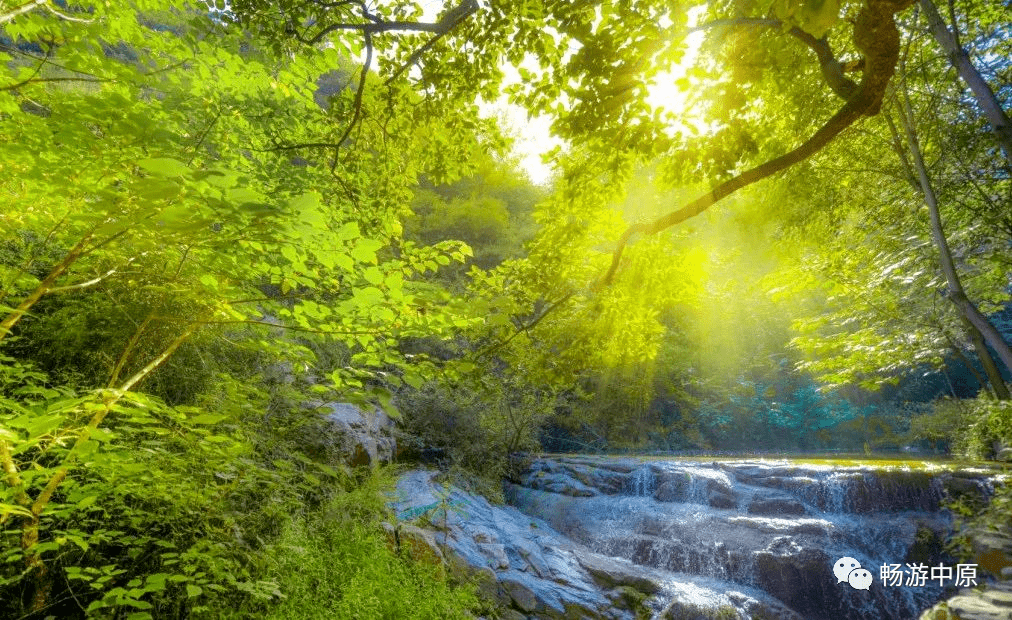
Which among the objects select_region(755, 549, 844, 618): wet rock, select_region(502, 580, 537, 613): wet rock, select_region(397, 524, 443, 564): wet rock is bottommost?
select_region(502, 580, 537, 613): wet rock

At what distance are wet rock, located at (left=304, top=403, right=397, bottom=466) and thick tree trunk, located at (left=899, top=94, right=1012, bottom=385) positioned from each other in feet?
24.9

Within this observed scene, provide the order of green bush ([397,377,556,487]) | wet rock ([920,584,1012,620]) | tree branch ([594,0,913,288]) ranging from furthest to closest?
green bush ([397,377,556,487]) < wet rock ([920,584,1012,620]) < tree branch ([594,0,913,288])

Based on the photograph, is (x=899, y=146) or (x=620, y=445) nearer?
(x=899, y=146)

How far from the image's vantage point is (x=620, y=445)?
16.8 metres

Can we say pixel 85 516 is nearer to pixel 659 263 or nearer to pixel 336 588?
pixel 336 588

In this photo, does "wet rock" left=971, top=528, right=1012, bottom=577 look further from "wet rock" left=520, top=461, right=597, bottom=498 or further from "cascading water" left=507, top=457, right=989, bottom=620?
"wet rock" left=520, top=461, right=597, bottom=498

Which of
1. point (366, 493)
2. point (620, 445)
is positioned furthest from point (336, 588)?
point (620, 445)

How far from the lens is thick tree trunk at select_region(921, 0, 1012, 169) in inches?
178

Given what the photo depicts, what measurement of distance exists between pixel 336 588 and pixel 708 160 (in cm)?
495

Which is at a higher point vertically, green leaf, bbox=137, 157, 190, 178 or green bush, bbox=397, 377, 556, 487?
green leaf, bbox=137, 157, 190, 178

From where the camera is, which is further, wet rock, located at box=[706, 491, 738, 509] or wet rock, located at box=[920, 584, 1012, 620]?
wet rock, located at box=[706, 491, 738, 509]

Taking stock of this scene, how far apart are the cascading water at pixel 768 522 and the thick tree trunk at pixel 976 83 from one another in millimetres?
6196

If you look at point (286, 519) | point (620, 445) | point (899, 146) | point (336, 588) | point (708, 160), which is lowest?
point (336, 588)

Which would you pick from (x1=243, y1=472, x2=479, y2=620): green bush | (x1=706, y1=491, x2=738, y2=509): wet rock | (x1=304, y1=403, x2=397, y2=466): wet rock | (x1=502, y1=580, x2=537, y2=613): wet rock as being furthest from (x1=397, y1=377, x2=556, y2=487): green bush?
(x1=706, y1=491, x2=738, y2=509): wet rock
